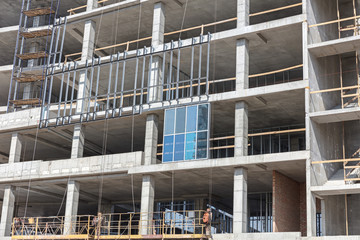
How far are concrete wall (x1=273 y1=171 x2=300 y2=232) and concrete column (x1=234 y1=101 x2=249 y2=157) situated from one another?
7.40 ft

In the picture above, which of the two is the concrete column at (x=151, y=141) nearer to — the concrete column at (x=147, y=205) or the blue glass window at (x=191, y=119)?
the concrete column at (x=147, y=205)

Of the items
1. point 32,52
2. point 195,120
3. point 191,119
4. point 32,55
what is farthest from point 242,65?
point 32,52

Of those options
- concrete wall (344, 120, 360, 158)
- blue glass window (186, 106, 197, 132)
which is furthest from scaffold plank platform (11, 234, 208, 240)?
concrete wall (344, 120, 360, 158)

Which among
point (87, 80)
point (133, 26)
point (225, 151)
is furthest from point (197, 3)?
point (225, 151)

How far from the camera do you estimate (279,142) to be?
36125 millimetres

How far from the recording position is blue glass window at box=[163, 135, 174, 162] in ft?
102

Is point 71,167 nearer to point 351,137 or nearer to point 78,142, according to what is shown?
point 78,142

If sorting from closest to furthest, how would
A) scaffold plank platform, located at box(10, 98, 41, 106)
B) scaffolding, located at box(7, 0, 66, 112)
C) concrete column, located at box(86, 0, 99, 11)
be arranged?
concrete column, located at box(86, 0, 99, 11), scaffold plank platform, located at box(10, 98, 41, 106), scaffolding, located at box(7, 0, 66, 112)

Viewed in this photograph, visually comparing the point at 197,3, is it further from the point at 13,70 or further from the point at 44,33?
the point at 13,70

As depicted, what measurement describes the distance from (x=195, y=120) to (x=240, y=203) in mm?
5615

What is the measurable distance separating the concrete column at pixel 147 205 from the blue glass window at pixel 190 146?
3044mm

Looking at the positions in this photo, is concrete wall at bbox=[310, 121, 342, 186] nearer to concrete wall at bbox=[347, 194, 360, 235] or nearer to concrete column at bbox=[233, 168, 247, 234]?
concrete wall at bbox=[347, 194, 360, 235]

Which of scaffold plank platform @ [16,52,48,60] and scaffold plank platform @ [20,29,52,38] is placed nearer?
scaffold plank platform @ [20,29,52,38]

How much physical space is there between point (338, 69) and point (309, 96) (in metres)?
5.85
